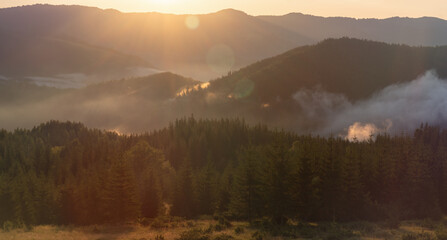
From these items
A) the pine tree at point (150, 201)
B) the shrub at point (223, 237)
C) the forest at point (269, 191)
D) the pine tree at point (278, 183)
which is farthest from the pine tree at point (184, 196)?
the shrub at point (223, 237)

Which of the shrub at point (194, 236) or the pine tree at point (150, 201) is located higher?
the shrub at point (194, 236)

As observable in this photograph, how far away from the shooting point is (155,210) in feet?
276

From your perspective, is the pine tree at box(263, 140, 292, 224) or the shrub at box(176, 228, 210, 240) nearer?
the shrub at box(176, 228, 210, 240)

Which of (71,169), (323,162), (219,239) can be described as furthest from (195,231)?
(71,169)

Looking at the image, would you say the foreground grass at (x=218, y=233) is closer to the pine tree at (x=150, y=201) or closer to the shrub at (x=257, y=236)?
the shrub at (x=257, y=236)

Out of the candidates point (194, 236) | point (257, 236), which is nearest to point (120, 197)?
point (194, 236)

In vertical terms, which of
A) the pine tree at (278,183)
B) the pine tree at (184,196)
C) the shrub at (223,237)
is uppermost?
the pine tree at (278,183)

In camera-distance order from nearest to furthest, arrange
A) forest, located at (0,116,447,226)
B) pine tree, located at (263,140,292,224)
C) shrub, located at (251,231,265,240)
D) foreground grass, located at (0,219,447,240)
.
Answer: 1. shrub, located at (251,231,265,240)
2. foreground grass, located at (0,219,447,240)
3. pine tree, located at (263,140,292,224)
4. forest, located at (0,116,447,226)

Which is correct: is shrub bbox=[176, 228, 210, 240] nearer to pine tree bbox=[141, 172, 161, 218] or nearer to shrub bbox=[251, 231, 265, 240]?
shrub bbox=[251, 231, 265, 240]

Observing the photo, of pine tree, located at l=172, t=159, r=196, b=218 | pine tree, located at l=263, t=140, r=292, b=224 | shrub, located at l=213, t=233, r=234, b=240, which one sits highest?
pine tree, located at l=263, t=140, r=292, b=224

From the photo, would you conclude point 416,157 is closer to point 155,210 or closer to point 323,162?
point 323,162

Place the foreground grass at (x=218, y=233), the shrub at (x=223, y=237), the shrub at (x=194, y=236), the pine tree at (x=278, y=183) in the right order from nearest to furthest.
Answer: the shrub at (x=223, y=237) → the shrub at (x=194, y=236) → the foreground grass at (x=218, y=233) → the pine tree at (x=278, y=183)

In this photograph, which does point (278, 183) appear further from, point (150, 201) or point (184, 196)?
point (184, 196)

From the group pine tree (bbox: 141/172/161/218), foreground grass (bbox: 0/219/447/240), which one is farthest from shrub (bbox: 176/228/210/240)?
pine tree (bbox: 141/172/161/218)
